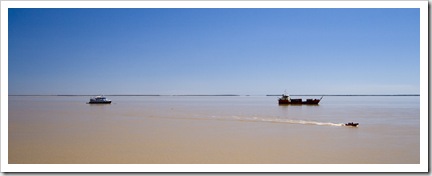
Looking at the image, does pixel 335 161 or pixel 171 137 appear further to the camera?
pixel 171 137

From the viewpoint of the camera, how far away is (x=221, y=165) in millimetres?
4352

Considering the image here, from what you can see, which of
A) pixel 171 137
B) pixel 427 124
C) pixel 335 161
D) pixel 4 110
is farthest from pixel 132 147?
pixel 427 124

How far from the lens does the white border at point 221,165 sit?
432 cm

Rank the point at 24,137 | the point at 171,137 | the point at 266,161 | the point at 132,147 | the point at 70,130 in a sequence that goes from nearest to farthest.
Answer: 1. the point at 266,161
2. the point at 132,147
3. the point at 24,137
4. the point at 171,137
5. the point at 70,130

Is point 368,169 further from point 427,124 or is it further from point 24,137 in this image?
point 24,137

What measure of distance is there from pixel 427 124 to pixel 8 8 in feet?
16.1

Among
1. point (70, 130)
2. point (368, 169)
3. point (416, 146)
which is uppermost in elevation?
point (70, 130)

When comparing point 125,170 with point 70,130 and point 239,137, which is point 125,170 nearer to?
point 239,137

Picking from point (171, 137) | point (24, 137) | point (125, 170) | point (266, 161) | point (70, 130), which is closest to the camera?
point (125, 170)

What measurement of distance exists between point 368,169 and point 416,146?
84.8 inches

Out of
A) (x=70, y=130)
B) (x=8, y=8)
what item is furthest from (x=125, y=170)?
(x=70, y=130)

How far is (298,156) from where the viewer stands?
Answer: 5.32 meters

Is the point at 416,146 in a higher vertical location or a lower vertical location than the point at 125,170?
higher

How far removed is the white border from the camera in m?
4.32
